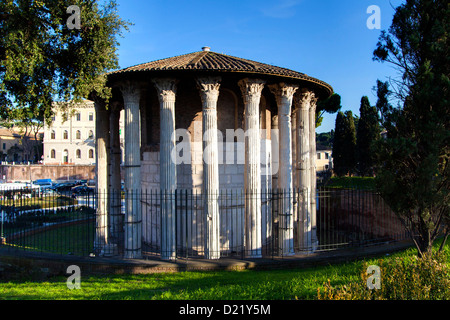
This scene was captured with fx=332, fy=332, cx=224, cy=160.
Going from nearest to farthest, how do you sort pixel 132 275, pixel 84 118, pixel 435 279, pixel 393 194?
pixel 435 279 → pixel 393 194 → pixel 132 275 → pixel 84 118

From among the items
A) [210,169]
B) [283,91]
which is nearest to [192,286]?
[210,169]

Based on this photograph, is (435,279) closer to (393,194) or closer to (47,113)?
(393,194)

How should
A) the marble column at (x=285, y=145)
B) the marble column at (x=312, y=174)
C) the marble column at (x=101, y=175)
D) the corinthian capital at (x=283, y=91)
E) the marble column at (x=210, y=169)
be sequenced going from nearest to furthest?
the marble column at (x=210, y=169) < the marble column at (x=285, y=145) < the corinthian capital at (x=283, y=91) < the marble column at (x=101, y=175) < the marble column at (x=312, y=174)

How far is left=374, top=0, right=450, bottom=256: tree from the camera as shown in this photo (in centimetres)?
696

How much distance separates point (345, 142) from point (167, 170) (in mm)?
24882

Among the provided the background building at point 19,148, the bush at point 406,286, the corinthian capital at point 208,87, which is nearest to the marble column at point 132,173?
the corinthian capital at point 208,87

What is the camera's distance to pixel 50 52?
8.88 meters

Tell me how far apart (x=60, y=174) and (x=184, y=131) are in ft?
141

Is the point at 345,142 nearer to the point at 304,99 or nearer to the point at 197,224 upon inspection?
the point at 304,99

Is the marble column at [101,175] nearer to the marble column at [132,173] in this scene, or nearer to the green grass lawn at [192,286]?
the marble column at [132,173]

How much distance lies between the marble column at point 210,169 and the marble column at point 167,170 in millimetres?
997

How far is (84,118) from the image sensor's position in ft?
176

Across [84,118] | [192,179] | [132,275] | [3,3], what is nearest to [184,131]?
[192,179]

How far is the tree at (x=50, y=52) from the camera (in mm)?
8102
